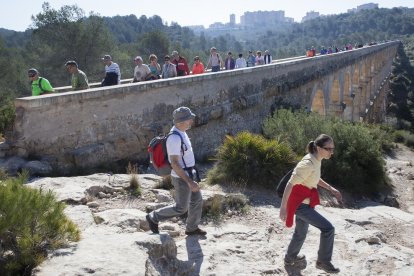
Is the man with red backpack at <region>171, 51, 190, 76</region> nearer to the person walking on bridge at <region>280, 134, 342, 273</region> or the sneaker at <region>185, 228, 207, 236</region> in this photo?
the sneaker at <region>185, 228, 207, 236</region>

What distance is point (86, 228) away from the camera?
3846mm

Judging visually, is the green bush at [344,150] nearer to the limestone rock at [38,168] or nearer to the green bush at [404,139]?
the limestone rock at [38,168]

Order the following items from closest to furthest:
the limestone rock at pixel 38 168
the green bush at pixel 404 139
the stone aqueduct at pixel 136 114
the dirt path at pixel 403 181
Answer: the limestone rock at pixel 38 168, the stone aqueduct at pixel 136 114, the dirt path at pixel 403 181, the green bush at pixel 404 139

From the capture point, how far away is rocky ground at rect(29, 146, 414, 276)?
3.09 meters

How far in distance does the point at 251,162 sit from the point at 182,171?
331 centimetres

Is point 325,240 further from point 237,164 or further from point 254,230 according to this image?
point 237,164

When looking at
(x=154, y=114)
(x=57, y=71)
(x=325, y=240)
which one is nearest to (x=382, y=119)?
(x=57, y=71)

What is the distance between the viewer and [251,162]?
6.91 metres

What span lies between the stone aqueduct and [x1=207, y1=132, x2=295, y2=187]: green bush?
1.45 m

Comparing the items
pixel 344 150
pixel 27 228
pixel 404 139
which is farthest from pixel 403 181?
pixel 404 139

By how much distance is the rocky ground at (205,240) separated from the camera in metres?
3.09

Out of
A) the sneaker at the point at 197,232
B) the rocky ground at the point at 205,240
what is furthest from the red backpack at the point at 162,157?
the sneaker at the point at 197,232

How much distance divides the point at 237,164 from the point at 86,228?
3.37 metres

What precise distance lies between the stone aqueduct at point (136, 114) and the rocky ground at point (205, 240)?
0.82 m
